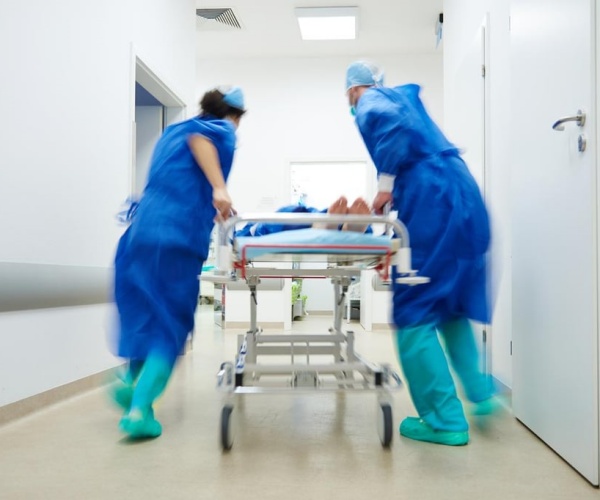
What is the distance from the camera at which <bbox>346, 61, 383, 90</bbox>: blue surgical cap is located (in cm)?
214

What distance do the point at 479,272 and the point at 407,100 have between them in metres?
0.66

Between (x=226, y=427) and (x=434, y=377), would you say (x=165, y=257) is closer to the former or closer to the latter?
(x=226, y=427)

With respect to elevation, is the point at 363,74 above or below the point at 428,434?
above

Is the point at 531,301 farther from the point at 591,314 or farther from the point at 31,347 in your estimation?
the point at 31,347

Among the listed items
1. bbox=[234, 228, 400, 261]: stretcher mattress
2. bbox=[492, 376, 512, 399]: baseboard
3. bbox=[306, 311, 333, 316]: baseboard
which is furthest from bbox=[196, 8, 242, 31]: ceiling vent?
bbox=[234, 228, 400, 261]: stretcher mattress

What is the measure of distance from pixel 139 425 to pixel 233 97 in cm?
124

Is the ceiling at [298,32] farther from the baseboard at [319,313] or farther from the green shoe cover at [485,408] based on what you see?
the green shoe cover at [485,408]

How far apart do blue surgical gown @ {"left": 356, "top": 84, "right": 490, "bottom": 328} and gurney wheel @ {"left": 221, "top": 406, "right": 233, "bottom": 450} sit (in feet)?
2.13

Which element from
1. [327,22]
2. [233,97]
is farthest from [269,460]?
[327,22]

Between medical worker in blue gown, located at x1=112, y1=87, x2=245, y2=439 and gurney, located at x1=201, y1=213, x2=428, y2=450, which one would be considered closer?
gurney, located at x1=201, y1=213, x2=428, y2=450

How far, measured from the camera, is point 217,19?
227 inches

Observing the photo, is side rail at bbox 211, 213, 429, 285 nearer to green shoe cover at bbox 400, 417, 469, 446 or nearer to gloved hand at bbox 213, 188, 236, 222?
gloved hand at bbox 213, 188, 236, 222

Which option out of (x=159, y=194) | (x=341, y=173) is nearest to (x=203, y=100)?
(x=159, y=194)

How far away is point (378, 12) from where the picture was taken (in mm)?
5605
